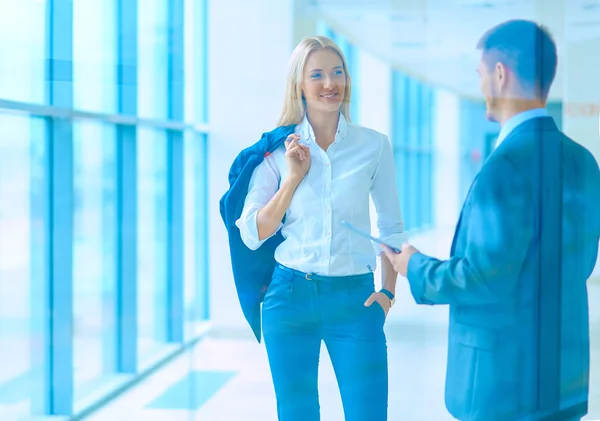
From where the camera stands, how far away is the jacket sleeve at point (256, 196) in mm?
1960

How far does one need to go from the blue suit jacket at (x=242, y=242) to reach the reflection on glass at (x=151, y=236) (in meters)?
1.96

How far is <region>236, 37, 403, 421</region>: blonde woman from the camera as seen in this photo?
192 cm

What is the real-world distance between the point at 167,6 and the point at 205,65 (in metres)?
0.40

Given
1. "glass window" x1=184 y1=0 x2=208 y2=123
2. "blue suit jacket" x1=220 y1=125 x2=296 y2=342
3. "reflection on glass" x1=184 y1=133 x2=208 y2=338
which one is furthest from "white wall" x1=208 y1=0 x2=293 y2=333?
"blue suit jacket" x1=220 y1=125 x2=296 y2=342

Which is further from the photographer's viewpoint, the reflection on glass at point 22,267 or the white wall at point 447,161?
the reflection on glass at point 22,267

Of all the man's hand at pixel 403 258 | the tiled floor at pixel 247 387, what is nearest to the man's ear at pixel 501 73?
the man's hand at pixel 403 258

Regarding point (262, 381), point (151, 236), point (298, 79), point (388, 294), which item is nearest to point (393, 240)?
point (388, 294)

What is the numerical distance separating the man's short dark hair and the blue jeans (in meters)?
0.66

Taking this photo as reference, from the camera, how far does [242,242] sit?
2.08 meters

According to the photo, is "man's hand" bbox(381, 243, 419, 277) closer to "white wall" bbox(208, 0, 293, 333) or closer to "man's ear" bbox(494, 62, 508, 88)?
"man's ear" bbox(494, 62, 508, 88)

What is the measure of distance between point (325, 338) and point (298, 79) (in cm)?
70

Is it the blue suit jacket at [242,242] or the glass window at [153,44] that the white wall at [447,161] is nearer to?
the blue suit jacket at [242,242]

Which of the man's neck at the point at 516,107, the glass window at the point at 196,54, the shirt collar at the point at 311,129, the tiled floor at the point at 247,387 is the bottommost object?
the tiled floor at the point at 247,387

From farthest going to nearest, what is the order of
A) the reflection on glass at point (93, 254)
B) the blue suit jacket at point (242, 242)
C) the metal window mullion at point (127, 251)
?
1. the metal window mullion at point (127, 251)
2. the reflection on glass at point (93, 254)
3. the blue suit jacket at point (242, 242)
